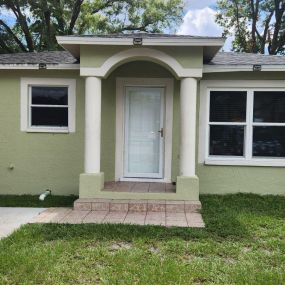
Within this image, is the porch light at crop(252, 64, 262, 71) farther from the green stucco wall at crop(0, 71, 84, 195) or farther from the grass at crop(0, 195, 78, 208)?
the grass at crop(0, 195, 78, 208)

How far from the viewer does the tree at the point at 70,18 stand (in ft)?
68.3

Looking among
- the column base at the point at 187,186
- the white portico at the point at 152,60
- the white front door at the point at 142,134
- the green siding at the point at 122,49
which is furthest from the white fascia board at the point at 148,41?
the column base at the point at 187,186

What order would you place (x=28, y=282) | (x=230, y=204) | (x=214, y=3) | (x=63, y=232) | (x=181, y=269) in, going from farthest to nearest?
(x=214, y=3) → (x=230, y=204) → (x=63, y=232) → (x=181, y=269) → (x=28, y=282)

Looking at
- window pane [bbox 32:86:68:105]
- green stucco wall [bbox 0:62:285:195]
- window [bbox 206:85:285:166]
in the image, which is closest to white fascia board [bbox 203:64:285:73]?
window [bbox 206:85:285:166]

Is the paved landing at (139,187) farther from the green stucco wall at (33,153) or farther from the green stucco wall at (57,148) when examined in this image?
the green stucco wall at (33,153)

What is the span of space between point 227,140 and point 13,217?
4.82 meters

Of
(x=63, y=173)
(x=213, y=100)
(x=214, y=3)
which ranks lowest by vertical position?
(x=63, y=173)

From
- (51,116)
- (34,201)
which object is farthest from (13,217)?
(51,116)

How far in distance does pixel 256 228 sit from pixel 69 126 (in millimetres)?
4756

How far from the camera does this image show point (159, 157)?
885 centimetres

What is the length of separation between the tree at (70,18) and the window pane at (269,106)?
14.3m

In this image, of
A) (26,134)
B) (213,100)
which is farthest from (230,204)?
(26,134)

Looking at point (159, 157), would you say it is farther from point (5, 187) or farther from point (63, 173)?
point (5, 187)

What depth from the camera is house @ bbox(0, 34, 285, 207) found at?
848cm
